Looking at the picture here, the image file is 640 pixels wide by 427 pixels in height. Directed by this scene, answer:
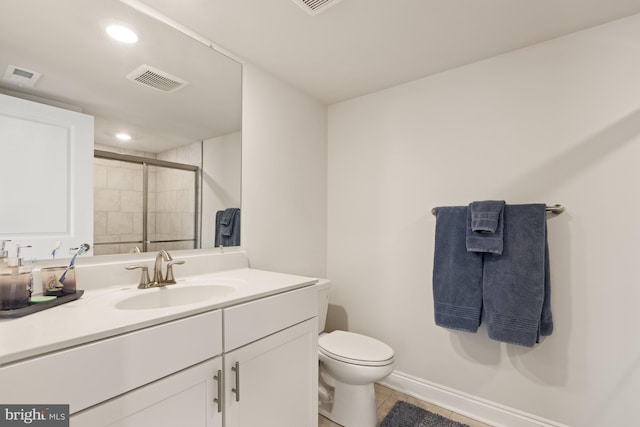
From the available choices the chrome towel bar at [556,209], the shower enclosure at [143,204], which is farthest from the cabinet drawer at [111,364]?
the chrome towel bar at [556,209]

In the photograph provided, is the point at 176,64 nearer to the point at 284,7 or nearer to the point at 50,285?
the point at 284,7

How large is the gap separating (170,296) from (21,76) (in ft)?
3.25

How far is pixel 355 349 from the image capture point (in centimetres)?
175

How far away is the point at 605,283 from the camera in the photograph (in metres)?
1.50

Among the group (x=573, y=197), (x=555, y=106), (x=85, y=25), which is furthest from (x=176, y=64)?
(x=573, y=197)

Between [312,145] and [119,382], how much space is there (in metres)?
1.91

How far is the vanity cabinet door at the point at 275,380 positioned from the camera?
3.54 ft

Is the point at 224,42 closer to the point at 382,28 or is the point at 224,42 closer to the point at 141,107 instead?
the point at 141,107

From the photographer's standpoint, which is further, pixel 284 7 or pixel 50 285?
pixel 284 7

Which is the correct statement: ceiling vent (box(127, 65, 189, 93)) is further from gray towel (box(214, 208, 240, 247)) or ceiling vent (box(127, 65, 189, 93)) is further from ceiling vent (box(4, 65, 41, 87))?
gray towel (box(214, 208, 240, 247))

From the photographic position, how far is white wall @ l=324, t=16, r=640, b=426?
1477 mm

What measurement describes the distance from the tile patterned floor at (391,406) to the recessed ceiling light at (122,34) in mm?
2218

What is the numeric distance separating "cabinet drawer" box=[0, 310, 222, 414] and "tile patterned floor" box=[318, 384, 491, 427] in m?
1.21

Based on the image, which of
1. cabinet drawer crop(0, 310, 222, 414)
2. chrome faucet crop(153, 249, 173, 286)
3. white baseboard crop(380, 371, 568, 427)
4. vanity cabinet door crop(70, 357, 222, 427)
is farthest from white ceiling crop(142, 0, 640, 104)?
white baseboard crop(380, 371, 568, 427)
